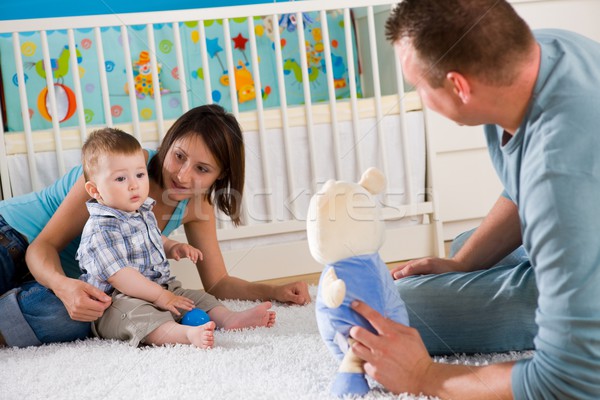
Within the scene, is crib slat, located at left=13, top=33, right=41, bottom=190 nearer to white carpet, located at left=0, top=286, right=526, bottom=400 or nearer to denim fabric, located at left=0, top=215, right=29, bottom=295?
denim fabric, located at left=0, top=215, right=29, bottom=295

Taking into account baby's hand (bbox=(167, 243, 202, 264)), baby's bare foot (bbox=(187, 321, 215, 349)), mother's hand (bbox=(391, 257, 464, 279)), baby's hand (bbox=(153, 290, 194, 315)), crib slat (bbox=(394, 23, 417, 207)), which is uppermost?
crib slat (bbox=(394, 23, 417, 207))

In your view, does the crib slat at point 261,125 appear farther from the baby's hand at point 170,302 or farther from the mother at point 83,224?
the baby's hand at point 170,302

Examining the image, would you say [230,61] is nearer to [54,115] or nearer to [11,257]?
[54,115]

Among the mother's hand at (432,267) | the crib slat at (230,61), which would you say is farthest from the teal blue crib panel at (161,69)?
the mother's hand at (432,267)

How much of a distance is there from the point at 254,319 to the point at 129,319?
249 mm

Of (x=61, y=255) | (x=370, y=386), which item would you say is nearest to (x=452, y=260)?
(x=370, y=386)

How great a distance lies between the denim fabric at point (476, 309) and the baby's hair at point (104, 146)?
0.63 metres

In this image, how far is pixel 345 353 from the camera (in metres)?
0.98

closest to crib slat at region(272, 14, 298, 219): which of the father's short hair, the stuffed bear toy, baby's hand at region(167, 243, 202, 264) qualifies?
baby's hand at region(167, 243, 202, 264)

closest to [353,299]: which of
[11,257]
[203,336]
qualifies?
[203,336]

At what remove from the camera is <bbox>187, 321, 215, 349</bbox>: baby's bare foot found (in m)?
1.28

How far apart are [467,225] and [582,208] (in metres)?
1.57

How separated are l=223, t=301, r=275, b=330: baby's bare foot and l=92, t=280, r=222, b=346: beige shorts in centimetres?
12

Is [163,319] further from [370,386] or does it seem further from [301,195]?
[301,195]
